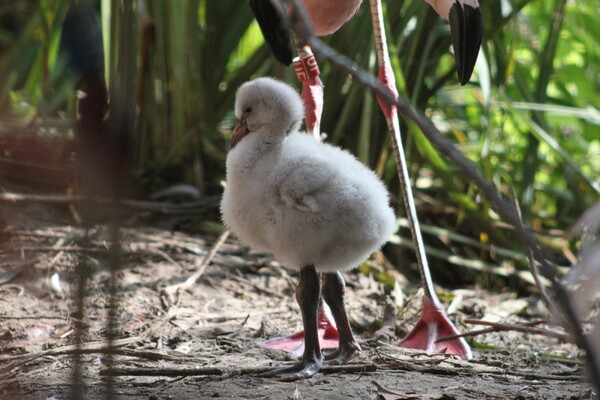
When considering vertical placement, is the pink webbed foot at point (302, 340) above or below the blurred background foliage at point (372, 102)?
below

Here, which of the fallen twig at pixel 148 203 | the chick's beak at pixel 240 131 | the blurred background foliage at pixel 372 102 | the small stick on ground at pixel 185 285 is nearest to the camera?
the chick's beak at pixel 240 131

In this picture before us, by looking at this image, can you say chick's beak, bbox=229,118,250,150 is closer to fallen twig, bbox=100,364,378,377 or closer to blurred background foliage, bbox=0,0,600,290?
fallen twig, bbox=100,364,378,377

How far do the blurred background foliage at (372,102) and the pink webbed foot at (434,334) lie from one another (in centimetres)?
103

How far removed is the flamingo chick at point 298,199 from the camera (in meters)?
1.87

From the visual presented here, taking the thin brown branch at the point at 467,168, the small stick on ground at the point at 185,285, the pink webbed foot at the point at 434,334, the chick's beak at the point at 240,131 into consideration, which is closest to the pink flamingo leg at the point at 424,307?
the pink webbed foot at the point at 434,334

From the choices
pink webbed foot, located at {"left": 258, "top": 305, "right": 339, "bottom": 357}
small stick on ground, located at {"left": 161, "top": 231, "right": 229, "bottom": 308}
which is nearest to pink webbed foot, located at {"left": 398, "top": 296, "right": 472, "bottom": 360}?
pink webbed foot, located at {"left": 258, "top": 305, "right": 339, "bottom": 357}

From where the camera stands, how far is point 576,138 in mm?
4844

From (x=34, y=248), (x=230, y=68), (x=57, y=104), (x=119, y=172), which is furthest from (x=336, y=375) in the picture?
(x=230, y=68)

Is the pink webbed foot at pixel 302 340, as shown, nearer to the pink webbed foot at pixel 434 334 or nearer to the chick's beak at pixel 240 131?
the pink webbed foot at pixel 434 334

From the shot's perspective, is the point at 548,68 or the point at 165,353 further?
the point at 548,68

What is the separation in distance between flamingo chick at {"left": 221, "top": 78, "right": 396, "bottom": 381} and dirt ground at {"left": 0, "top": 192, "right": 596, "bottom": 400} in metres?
0.24

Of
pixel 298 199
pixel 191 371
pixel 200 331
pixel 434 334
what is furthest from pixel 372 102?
pixel 191 371

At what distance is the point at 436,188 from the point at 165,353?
8.38ft

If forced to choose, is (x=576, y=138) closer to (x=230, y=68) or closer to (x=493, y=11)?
(x=493, y=11)
